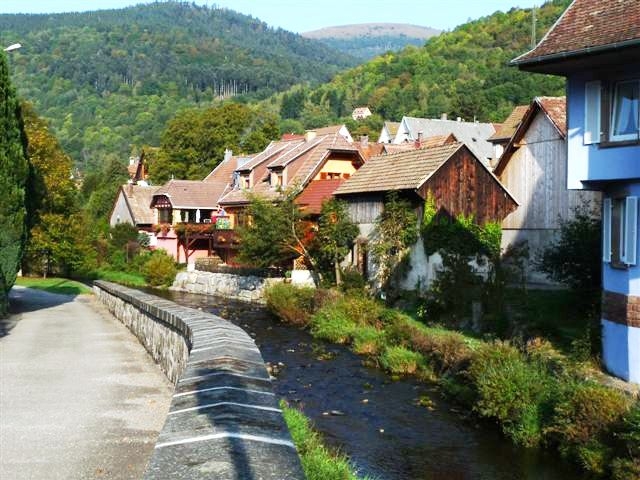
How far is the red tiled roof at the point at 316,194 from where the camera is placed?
39.2 meters

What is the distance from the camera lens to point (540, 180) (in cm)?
3134

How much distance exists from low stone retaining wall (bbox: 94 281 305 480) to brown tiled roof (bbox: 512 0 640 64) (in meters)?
10.3

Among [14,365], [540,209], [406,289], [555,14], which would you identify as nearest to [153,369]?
Result: [14,365]

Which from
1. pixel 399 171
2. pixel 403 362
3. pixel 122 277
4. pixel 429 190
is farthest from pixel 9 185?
pixel 122 277

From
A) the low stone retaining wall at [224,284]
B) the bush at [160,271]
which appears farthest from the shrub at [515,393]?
the bush at [160,271]

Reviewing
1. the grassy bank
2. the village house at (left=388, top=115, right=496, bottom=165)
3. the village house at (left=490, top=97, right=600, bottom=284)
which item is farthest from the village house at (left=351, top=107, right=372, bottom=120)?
the grassy bank

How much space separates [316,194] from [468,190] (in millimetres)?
10802

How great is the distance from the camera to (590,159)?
16.1 metres

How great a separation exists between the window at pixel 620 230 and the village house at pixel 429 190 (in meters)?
13.1

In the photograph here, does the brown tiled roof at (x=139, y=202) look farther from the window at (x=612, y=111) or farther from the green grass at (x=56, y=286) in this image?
the window at (x=612, y=111)

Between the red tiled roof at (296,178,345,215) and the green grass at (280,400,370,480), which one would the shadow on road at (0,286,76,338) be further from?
the red tiled roof at (296,178,345,215)

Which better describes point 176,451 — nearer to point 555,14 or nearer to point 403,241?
point 403,241

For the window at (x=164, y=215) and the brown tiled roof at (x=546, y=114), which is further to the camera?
the window at (x=164, y=215)

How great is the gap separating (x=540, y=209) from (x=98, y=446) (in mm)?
26446
